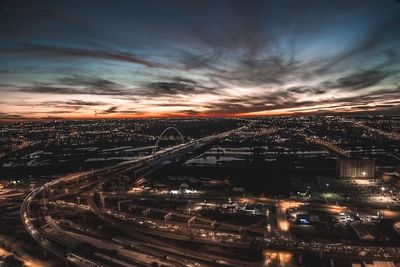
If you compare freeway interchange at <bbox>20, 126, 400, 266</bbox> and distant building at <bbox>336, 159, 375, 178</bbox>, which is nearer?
freeway interchange at <bbox>20, 126, 400, 266</bbox>

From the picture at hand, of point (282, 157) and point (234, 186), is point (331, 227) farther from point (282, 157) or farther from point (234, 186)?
point (282, 157)

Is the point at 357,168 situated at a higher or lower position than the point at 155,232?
higher

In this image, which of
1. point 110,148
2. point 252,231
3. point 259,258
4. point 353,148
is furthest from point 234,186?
point 110,148

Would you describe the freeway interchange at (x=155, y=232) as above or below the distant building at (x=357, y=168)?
below

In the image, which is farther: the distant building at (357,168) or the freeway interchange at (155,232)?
the distant building at (357,168)

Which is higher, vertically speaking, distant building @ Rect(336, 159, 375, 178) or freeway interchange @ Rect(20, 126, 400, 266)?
distant building @ Rect(336, 159, 375, 178)
